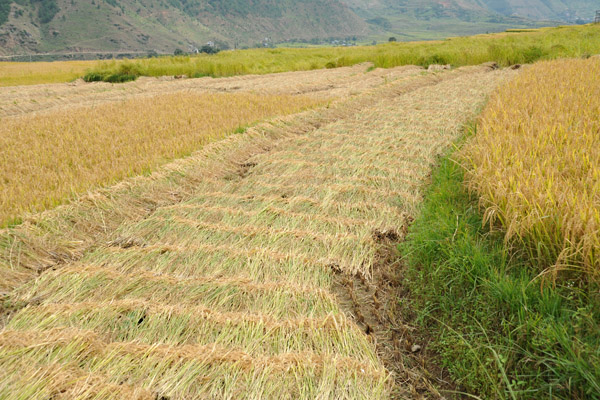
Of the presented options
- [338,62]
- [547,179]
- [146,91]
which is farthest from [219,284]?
[338,62]

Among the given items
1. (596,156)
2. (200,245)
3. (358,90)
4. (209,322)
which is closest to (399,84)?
(358,90)

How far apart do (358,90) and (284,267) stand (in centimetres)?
928

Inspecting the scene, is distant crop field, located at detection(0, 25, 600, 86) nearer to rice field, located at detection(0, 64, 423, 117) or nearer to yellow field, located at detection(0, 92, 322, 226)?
rice field, located at detection(0, 64, 423, 117)

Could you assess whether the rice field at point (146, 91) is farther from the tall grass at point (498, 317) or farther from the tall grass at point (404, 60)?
the tall grass at point (498, 317)

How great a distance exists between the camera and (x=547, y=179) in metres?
2.80

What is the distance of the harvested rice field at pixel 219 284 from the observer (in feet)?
6.45

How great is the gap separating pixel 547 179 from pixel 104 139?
5.99 metres

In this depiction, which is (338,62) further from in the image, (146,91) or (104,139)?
(104,139)

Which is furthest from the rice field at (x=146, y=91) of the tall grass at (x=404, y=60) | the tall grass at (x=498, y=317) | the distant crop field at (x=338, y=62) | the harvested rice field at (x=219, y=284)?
the tall grass at (x=498, y=317)

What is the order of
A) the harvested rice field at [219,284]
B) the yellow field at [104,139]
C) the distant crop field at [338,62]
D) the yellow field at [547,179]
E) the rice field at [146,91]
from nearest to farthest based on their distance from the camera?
the harvested rice field at [219,284], the yellow field at [547,179], the yellow field at [104,139], the rice field at [146,91], the distant crop field at [338,62]

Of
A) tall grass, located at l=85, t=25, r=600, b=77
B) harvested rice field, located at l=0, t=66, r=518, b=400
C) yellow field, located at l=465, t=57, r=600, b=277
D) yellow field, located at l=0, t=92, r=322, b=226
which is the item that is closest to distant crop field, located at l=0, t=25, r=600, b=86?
tall grass, located at l=85, t=25, r=600, b=77

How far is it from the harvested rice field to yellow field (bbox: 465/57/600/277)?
2.91ft

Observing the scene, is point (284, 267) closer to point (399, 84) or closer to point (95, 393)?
point (95, 393)

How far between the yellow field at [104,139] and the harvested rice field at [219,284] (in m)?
Answer: 0.39
